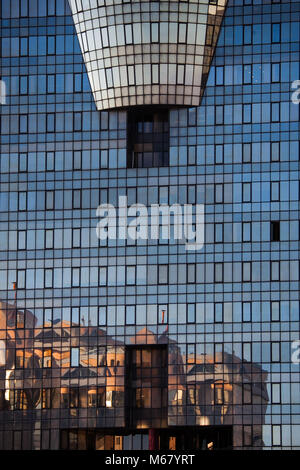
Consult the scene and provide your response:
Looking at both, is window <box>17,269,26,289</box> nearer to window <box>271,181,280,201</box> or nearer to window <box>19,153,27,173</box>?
window <box>19,153,27,173</box>

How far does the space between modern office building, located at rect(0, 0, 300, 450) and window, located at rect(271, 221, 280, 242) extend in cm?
20

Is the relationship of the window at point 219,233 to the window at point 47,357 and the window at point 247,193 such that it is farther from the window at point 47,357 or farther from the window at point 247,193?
the window at point 47,357

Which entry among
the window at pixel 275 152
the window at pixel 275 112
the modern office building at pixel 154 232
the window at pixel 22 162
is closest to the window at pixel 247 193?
the modern office building at pixel 154 232

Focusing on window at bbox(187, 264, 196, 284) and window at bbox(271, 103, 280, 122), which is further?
window at bbox(271, 103, 280, 122)

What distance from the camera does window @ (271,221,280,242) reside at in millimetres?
91312

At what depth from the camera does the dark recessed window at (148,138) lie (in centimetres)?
9500

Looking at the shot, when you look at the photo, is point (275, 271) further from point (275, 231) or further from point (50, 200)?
point (50, 200)

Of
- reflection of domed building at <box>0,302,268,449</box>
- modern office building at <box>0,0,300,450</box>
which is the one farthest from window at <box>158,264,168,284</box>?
reflection of domed building at <box>0,302,268,449</box>

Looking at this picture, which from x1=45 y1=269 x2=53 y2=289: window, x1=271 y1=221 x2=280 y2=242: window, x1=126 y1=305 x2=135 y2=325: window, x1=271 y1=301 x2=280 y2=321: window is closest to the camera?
x1=271 y1=301 x2=280 y2=321: window

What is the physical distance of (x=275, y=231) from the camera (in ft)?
300

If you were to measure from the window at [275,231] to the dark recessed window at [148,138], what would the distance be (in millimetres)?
11463

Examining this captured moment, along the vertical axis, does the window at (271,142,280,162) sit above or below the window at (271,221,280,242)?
above

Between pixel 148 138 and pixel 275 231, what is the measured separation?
1483cm

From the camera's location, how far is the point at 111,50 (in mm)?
91312
